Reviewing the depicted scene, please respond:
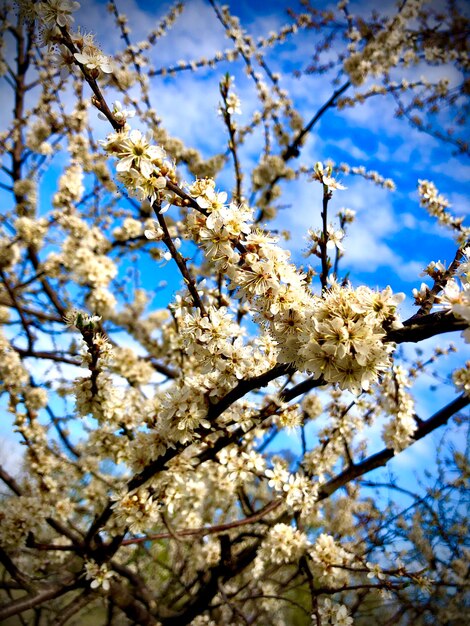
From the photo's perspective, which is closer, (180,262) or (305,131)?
(180,262)

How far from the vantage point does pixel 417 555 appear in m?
5.46

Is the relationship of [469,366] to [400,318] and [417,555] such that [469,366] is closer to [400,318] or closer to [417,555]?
[400,318]

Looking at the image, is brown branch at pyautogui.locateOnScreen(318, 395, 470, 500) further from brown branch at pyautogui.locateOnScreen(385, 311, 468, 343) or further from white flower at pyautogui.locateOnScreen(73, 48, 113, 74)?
white flower at pyautogui.locateOnScreen(73, 48, 113, 74)

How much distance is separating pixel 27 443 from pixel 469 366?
3.68 m

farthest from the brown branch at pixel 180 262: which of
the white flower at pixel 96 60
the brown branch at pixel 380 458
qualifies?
the brown branch at pixel 380 458

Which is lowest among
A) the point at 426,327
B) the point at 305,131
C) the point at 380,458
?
the point at 426,327

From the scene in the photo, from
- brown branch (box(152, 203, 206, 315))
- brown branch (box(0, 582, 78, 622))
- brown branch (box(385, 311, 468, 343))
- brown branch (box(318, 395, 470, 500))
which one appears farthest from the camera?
brown branch (box(318, 395, 470, 500))

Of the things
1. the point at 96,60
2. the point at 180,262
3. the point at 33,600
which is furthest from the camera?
the point at 33,600

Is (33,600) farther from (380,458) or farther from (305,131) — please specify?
(305,131)

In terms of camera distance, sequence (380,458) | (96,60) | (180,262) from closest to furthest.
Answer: (96,60) → (180,262) → (380,458)

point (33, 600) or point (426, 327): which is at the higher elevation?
point (426, 327)

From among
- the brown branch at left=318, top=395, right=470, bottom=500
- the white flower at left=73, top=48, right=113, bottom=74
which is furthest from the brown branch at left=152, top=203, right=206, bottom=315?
the brown branch at left=318, top=395, right=470, bottom=500

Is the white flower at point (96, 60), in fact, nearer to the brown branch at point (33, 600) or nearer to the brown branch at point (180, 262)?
the brown branch at point (180, 262)

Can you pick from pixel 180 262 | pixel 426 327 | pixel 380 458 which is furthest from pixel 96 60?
pixel 380 458
